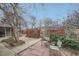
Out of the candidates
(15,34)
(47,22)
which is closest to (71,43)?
(47,22)

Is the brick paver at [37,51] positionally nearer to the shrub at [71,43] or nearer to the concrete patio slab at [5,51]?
the concrete patio slab at [5,51]

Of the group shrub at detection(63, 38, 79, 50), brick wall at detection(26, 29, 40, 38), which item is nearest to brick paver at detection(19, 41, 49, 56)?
brick wall at detection(26, 29, 40, 38)

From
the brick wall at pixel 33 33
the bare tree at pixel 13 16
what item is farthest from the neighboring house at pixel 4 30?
the brick wall at pixel 33 33

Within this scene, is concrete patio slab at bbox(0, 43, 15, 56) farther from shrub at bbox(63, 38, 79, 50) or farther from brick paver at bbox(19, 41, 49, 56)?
shrub at bbox(63, 38, 79, 50)

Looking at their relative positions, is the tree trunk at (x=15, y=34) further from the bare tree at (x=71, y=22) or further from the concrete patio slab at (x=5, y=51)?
the bare tree at (x=71, y=22)

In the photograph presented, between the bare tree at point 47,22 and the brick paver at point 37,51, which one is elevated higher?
the bare tree at point 47,22

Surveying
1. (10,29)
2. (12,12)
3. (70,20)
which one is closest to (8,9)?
(12,12)

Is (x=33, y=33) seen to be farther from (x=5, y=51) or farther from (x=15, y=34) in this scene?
(x=5, y=51)

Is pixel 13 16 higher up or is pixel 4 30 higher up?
pixel 13 16

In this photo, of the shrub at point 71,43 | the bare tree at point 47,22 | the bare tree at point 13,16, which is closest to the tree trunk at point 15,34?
the bare tree at point 13,16

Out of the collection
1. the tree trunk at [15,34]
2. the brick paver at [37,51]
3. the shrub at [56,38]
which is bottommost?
the brick paver at [37,51]

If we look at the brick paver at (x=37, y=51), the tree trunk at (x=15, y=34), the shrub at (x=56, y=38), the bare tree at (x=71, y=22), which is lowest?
the brick paver at (x=37, y=51)

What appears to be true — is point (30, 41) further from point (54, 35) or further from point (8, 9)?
point (8, 9)

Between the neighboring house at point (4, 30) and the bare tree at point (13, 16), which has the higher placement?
the bare tree at point (13, 16)
